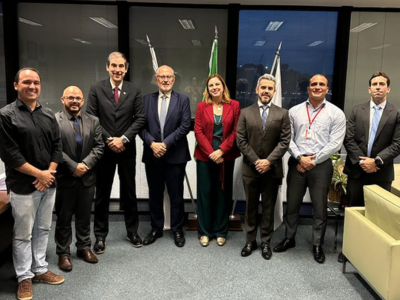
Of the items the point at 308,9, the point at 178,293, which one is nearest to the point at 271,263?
the point at 178,293

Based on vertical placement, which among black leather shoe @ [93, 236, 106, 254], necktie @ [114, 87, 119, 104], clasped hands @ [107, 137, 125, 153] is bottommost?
black leather shoe @ [93, 236, 106, 254]

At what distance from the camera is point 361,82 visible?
439cm

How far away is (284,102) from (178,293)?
8.76ft

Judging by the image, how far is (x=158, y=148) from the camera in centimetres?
333

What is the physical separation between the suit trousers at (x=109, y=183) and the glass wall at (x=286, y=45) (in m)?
1.73

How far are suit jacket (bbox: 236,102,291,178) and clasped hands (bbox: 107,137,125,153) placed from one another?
1.02 m

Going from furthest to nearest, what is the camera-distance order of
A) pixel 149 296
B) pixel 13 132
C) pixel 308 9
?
pixel 308 9
pixel 149 296
pixel 13 132

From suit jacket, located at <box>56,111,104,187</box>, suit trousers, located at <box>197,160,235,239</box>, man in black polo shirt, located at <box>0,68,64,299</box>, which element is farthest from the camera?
suit trousers, located at <box>197,160,235,239</box>

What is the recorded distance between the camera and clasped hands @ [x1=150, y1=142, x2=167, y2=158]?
333cm

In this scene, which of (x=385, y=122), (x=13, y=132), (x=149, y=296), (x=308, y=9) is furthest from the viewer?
(x=308, y=9)

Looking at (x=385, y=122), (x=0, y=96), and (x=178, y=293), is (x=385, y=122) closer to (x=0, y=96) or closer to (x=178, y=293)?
(x=178, y=293)

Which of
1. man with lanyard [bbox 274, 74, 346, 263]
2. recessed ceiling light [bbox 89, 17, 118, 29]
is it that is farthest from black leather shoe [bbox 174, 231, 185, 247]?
→ recessed ceiling light [bbox 89, 17, 118, 29]

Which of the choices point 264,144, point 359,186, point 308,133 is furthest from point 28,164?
point 359,186

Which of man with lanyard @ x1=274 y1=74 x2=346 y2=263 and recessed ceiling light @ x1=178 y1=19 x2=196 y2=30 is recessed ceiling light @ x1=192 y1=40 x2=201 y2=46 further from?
man with lanyard @ x1=274 y1=74 x2=346 y2=263
